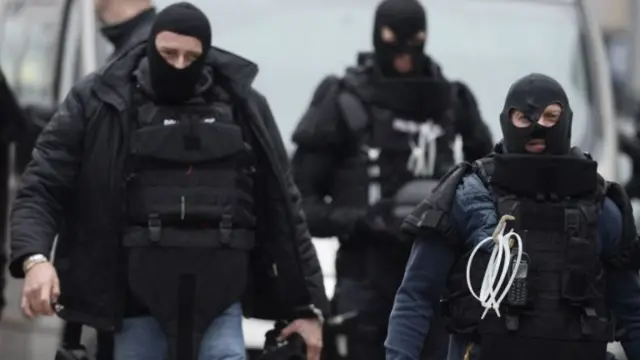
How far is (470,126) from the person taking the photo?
30.8 feet

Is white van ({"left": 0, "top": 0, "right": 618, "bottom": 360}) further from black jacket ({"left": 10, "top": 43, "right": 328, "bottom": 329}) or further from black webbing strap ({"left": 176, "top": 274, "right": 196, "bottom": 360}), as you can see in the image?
black webbing strap ({"left": 176, "top": 274, "right": 196, "bottom": 360})

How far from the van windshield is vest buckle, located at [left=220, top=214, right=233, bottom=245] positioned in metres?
3.40

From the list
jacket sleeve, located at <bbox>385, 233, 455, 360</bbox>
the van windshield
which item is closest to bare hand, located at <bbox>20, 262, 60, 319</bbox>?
jacket sleeve, located at <bbox>385, 233, 455, 360</bbox>

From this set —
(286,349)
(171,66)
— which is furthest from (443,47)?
(171,66)

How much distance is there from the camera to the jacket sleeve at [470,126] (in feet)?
30.7

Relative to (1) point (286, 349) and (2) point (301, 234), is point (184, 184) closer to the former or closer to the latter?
(2) point (301, 234)

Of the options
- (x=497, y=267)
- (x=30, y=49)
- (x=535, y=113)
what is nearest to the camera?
(x=497, y=267)

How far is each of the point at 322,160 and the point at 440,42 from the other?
217 centimetres

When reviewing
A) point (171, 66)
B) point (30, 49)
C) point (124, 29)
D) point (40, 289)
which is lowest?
point (40, 289)

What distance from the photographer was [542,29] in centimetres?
1134

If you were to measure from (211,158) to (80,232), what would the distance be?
0.49 meters

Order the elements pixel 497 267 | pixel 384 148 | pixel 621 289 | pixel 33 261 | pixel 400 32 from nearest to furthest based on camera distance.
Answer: pixel 497 267
pixel 621 289
pixel 33 261
pixel 384 148
pixel 400 32

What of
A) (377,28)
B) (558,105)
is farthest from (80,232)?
(377,28)

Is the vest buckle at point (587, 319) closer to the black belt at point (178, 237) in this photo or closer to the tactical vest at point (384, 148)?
the black belt at point (178, 237)
